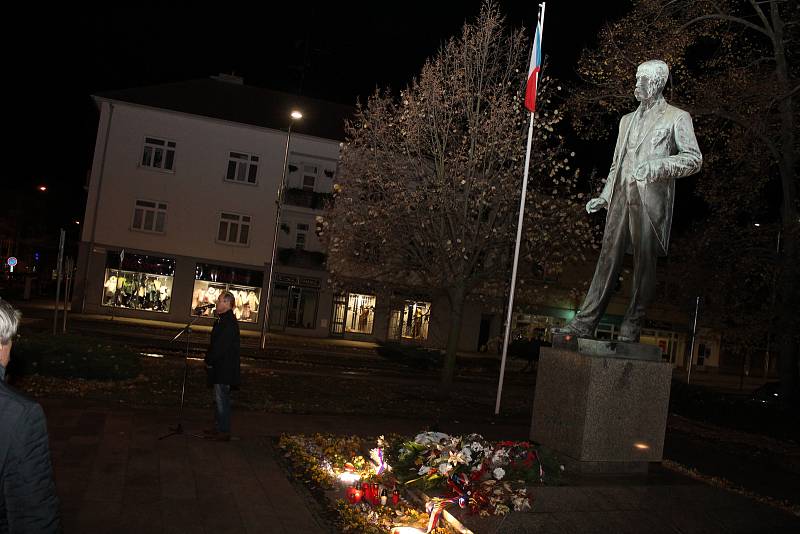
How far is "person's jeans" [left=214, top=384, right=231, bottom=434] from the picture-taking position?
873 centimetres

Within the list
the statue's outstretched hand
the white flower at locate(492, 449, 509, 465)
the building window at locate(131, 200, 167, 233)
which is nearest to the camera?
the white flower at locate(492, 449, 509, 465)

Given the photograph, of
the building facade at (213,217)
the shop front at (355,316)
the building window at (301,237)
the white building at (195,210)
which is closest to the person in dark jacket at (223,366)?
the building facade at (213,217)

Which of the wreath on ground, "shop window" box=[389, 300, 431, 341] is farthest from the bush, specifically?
"shop window" box=[389, 300, 431, 341]

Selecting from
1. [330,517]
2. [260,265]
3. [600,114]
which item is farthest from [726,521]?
[260,265]

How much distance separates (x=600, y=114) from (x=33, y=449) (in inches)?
649

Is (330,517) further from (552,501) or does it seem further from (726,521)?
(726,521)

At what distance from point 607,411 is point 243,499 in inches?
141

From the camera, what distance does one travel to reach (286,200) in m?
38.2

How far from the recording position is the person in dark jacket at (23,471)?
2.61m

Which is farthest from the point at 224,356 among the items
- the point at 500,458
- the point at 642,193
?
the point at 642,193

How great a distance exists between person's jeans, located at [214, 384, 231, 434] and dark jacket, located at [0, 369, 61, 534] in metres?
6.12

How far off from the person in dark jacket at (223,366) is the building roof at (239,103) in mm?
29817

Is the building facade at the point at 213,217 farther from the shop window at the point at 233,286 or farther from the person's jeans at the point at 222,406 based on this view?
the person's jeans at the point at 222,406

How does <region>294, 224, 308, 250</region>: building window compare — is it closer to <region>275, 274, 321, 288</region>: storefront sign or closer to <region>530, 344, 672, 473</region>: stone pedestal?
<region>275, 274, 321, 288</region>: storefront sign
